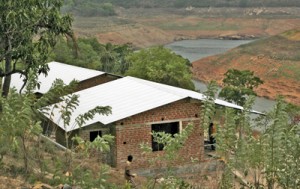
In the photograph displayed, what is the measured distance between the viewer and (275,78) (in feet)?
174

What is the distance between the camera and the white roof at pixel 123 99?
52.5 feet

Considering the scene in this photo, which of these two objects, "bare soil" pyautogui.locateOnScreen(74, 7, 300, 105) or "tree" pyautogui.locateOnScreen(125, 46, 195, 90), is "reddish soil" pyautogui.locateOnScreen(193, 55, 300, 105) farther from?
"bare soil" pyautogui.locateOnScreen(74, 7, 300, 105)

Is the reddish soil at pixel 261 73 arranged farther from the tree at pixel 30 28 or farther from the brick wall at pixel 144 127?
the tree at pixel 30 28

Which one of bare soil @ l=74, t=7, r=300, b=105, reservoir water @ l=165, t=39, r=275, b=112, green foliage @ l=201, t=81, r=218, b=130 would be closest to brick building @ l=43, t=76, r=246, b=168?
green foliage @ l=201, t=81, r=218, b=130

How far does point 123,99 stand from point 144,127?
1531 mm

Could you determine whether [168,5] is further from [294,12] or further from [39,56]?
[39,56]

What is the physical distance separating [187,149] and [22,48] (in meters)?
6.90

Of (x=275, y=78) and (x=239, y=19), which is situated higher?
(x=239, y=19)

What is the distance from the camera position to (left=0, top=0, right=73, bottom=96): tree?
1150 centimetres

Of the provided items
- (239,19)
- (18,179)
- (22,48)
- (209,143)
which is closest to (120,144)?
(209,143)

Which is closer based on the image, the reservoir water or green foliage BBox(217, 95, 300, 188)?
green foliage BBox(217, 95, 300, 188)

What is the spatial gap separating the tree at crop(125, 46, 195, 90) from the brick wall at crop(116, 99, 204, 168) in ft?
43.1

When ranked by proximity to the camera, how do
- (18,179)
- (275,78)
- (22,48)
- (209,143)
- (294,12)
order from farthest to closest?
(294,12)
(275,78)
(209,143)
(22,48)
(18,179)

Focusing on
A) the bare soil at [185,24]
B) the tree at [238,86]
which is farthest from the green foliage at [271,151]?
the bare soil at [185,24]
